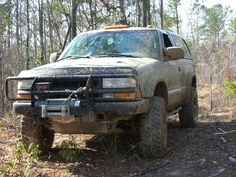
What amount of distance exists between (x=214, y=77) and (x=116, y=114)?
491 inches

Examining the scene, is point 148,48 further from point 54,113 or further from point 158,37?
point 54,113

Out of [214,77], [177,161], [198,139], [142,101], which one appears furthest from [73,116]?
[214,77]

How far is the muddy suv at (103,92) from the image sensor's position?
4977mm

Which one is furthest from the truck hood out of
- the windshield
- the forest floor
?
the forest floor

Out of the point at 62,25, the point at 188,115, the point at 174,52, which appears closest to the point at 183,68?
the point at 188,115

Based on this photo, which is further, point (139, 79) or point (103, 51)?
point (103, 51)

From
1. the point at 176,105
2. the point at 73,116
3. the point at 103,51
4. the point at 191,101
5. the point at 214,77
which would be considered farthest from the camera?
the point at 214,77

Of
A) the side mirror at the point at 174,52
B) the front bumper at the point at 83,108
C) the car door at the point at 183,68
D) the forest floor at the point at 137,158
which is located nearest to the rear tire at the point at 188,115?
the car door at the point at 183,68

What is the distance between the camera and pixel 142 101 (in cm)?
518

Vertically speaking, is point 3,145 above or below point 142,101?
below

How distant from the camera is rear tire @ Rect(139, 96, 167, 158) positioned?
5352mm

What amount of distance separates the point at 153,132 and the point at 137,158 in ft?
1.47

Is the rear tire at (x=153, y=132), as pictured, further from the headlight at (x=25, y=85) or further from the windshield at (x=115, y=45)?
the headlight at (x=25, y=85)

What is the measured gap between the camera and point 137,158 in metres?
5.52
